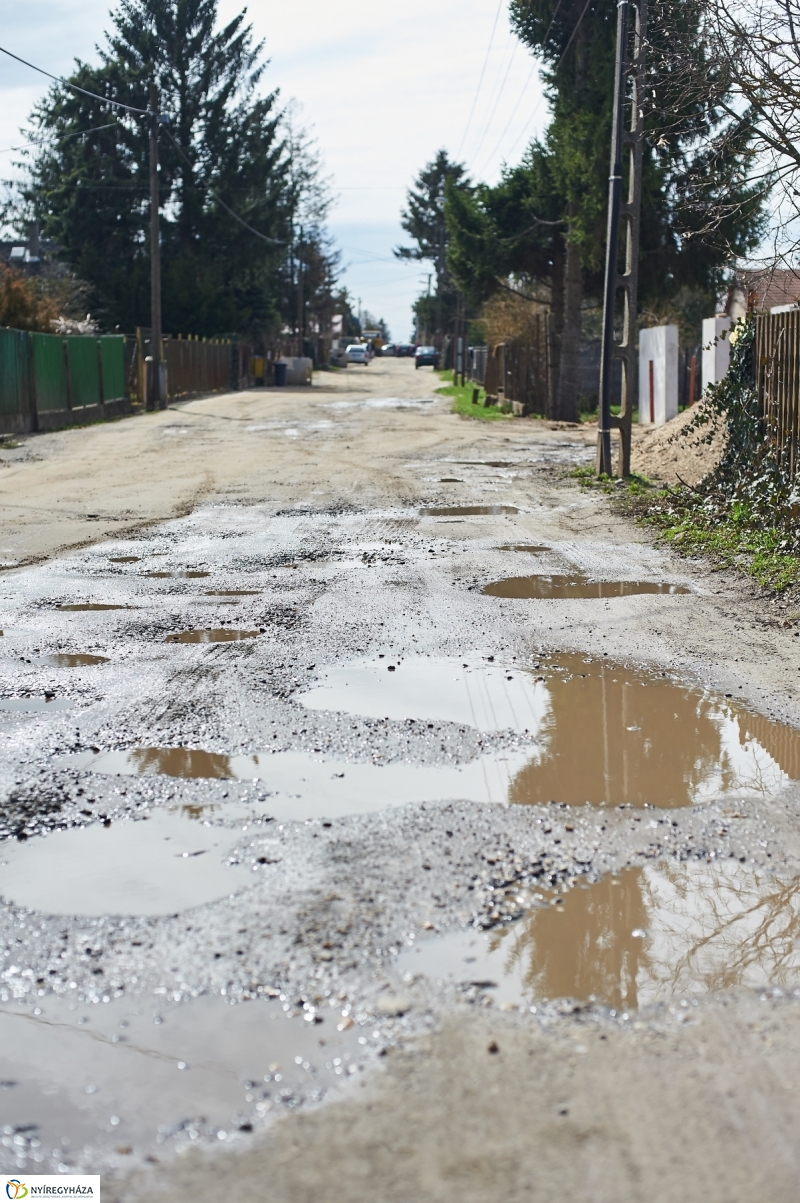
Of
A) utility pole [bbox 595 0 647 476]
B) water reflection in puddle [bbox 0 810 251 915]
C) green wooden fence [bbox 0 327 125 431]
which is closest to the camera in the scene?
water reflection in puddle [bbox 0 810 251 915]

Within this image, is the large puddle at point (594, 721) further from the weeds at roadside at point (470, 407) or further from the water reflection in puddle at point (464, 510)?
the weeds at roadside at point (470, 407)

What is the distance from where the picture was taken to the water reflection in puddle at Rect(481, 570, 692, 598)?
845 centimetres

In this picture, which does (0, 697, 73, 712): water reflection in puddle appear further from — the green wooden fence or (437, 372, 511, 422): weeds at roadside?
(437, 372, 511, 422): weeds at roadside

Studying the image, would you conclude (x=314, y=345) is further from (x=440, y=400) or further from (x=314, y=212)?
(x=440, y=400)

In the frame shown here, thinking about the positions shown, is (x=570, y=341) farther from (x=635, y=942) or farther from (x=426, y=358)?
(x=426, y=358)

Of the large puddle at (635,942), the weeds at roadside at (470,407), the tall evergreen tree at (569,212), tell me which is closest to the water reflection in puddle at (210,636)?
the large puddle at (635,942)

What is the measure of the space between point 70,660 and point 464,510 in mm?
7139

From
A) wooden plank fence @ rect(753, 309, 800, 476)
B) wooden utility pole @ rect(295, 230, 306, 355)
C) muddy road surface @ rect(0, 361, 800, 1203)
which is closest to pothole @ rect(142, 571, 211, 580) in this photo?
muddy road surface @ rect(0, 361, 800, 1203)

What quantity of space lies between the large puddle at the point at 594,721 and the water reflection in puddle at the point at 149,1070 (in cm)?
178

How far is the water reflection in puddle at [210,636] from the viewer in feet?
23.2

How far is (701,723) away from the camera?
5523mm

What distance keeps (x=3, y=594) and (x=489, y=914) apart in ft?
19.3

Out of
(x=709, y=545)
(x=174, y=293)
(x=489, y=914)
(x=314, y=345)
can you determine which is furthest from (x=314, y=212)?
(x=489, y=914)

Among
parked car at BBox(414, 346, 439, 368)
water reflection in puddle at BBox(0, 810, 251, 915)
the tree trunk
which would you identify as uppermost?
parked car at BBox(414, 346, 439, 368)
